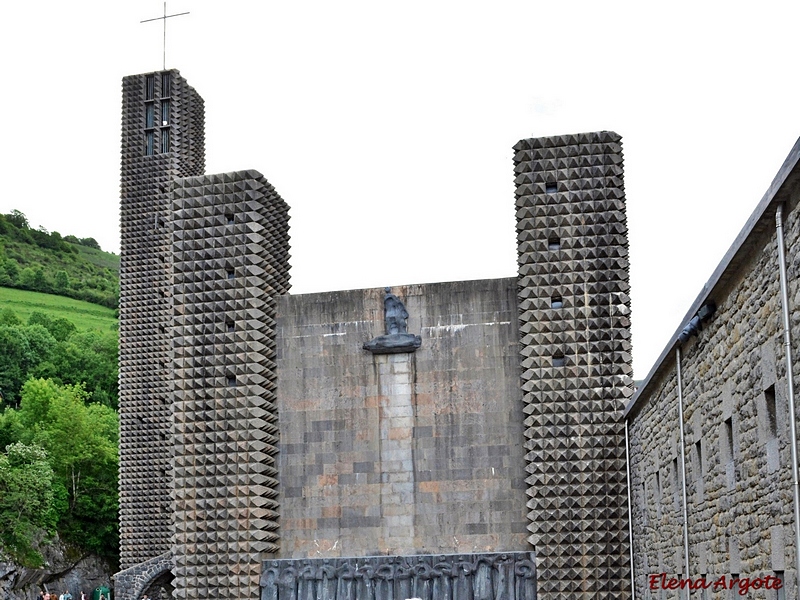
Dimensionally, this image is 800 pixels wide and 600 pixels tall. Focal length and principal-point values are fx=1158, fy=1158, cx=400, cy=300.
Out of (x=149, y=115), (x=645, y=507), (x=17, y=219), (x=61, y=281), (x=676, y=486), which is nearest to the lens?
(x=676, y=486)

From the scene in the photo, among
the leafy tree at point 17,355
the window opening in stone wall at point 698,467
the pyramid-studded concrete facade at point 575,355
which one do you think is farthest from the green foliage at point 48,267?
the window opening in stone wall at point 698,467

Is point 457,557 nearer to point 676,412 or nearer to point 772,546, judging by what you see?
point 676,412

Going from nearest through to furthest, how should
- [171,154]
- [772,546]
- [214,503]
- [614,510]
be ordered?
1. [772,546]
2. [614,510]
3. [214,503]
4. [171,154]

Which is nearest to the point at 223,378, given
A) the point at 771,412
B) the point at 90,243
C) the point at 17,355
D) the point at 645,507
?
the point at 645,507

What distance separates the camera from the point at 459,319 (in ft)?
87.3

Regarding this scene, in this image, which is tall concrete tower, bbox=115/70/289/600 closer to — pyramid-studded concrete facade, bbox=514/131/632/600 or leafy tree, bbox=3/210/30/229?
pyramid-studded concrete facade, bbox=514/131/632/600

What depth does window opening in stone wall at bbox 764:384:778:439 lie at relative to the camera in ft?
33.4

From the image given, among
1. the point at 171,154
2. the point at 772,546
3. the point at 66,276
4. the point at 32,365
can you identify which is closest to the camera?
the point at 772,546

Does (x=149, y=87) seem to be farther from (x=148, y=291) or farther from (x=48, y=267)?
(x=48, y=267)

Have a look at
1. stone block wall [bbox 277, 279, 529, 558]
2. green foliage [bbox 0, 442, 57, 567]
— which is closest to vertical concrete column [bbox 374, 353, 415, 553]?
stone block wall [bbox 277, 279, 529, 558]

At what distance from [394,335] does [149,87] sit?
86.0 feet

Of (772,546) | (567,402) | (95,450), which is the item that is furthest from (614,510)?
(95,450)

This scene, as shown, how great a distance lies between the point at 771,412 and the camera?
1025 cm

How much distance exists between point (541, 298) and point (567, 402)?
2367mm
